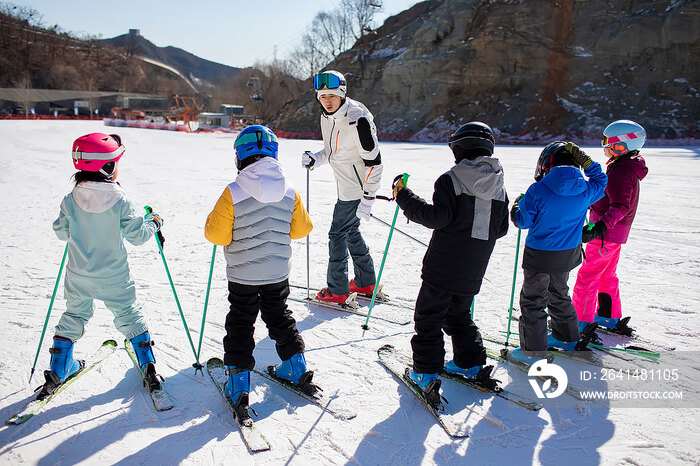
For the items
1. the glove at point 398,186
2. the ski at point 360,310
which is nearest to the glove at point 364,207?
the ski at point 360,310

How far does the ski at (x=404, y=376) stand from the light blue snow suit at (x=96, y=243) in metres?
1.70

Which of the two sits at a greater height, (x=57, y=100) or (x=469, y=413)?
(x=57, y=100)

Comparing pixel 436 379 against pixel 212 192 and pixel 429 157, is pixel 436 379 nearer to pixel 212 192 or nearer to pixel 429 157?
pixel 212 192

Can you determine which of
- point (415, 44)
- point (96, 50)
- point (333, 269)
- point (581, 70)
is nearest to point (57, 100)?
point (96, 50)

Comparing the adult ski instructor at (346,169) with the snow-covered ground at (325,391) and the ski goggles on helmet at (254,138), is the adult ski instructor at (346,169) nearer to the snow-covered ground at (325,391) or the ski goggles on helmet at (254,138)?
the snow-covered ground at (325,391)

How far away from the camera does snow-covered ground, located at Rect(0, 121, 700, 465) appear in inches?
92.2

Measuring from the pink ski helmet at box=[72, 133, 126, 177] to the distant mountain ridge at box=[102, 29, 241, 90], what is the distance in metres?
116

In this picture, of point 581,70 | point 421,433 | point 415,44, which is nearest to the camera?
point 421,433

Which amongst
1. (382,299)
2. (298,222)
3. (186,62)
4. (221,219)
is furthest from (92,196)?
(186,62)

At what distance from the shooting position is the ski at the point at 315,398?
265 centimetres

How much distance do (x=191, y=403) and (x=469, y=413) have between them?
1.61 metres

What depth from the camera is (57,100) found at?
6294cm

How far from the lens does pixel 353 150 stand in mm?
A: 4152

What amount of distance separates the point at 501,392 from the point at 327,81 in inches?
106
